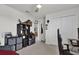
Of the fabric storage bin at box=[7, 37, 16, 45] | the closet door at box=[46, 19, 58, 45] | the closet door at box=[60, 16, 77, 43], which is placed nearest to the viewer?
the closet door at box=[60, 16, 77, 43]

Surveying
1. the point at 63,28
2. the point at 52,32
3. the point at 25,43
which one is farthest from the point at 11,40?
the point at 63,28

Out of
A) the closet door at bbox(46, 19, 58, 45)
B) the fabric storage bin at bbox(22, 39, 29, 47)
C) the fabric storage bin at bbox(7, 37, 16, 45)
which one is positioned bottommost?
the fabric storage bin at bbox(22, 39, 29, 47)

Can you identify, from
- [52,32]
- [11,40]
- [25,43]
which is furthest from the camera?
[25,43]

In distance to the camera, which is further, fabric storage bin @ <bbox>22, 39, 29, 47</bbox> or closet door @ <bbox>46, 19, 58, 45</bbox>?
fabric storage bin @ <bbox>22, 39, 29, 47</bbox>

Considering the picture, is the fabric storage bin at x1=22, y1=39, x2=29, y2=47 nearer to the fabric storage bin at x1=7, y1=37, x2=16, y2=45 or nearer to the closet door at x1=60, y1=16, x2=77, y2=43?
the fabric storage bin at x1=7, y1=37, x2=16, y2=45

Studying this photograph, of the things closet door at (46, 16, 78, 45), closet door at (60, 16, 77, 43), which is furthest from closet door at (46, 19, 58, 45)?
closet door at (60, 16, 77, 43)

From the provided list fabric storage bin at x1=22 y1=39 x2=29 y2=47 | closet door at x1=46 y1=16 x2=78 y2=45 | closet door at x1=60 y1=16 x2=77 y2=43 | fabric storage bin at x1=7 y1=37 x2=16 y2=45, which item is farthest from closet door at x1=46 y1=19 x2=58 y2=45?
fabric storage bin at x1=7 y1=37 x2=16 y2=45

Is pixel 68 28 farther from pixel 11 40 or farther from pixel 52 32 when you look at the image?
→ pixel 11 40

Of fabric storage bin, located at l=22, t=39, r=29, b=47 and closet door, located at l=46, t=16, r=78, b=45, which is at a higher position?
closet door, located at l=46, t=16, r=78, b=45

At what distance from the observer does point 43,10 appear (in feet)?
6.30

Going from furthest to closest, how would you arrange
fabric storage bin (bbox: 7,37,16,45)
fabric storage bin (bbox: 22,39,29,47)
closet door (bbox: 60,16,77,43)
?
fabric storage bin (bbox: 22,39,29,47)
fabric storage bin (bbox: 7,37,16,45)
closet door (bbox: 60,16,77,43)

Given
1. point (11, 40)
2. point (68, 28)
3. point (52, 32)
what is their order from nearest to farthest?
point (68, 28)
point (52, 32)
point (11, 40)
